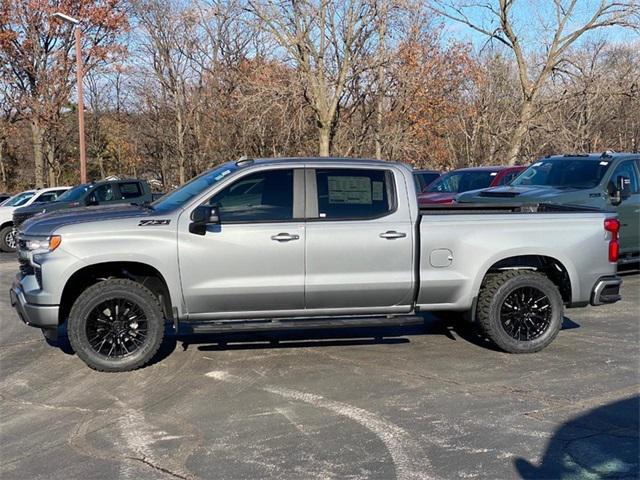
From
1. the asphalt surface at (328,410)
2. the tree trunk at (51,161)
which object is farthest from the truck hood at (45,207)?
the tree trunk at (51,161)

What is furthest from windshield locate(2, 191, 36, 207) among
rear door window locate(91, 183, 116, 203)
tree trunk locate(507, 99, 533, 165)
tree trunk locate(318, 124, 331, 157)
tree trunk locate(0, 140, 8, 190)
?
tree trunk locate(0, 140, 8, 190)

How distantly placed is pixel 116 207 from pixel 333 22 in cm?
1638

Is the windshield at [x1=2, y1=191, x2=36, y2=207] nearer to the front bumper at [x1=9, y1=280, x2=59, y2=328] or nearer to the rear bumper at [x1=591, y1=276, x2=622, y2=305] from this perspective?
the front bumper at [x1=9, y1=280, x2=59, y2=328]

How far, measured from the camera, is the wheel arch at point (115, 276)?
242 inches

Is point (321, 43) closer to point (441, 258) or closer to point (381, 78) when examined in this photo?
point (381, 78)

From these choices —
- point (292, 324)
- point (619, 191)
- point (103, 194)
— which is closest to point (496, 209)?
point (292, 324)

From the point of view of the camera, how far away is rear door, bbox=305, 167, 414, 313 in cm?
631

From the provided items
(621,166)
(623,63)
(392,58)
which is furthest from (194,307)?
(623,63)

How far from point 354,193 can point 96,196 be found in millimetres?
12557

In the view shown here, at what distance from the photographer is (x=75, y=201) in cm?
1733

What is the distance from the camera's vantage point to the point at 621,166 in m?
11.2

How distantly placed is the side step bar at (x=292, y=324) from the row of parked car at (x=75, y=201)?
1180cm

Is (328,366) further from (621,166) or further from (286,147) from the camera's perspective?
(286,147)

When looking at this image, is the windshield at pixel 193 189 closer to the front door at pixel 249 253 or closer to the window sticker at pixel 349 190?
the front door at pixel 249 253
